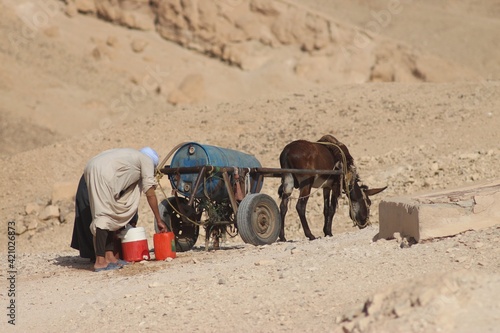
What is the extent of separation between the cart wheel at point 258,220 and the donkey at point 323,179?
83 centimetres

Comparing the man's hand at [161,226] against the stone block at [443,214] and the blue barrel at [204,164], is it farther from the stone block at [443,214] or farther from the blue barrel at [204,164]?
the stone block at [443,214]

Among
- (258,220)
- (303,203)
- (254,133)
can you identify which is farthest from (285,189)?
(254,133)

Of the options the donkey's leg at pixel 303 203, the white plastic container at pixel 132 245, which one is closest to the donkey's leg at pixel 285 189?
the donkey's leg at pixel 303 203

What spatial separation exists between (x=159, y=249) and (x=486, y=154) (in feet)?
26.7

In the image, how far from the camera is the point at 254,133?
18922 mm

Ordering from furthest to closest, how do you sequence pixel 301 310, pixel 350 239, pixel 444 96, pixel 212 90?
pixel 212 90
pixel 444 96
pixel 350 239
pixel 301 310

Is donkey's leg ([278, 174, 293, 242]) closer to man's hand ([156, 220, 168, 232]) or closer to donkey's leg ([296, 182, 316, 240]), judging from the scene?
donkey's leg ([296, 182, 316, 240])

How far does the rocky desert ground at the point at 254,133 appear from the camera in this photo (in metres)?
6.35

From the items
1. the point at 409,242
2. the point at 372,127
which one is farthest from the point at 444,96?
the point at 409,242

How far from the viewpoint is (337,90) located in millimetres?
21438

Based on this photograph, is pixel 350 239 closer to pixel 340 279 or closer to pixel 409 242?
pixel 409 242

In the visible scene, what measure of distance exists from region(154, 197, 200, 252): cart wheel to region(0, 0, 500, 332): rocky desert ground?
334 mm

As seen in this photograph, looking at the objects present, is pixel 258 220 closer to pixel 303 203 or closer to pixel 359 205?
pixel 303 203

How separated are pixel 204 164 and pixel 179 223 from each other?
91 cm
